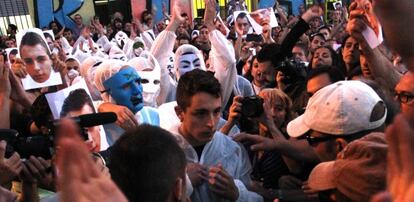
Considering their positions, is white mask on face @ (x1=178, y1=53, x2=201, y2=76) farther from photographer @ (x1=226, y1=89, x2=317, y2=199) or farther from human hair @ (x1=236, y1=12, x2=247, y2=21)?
human hair @ (x1=236, y1=12, x2=247, y2=21)

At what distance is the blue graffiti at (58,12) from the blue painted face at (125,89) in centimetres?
1261

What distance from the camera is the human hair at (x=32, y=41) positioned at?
497cm

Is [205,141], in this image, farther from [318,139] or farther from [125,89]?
[125,89]

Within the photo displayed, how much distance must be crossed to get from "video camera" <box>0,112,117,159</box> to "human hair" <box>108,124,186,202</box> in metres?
0.47

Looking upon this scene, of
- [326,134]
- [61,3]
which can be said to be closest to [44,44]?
[326,134]

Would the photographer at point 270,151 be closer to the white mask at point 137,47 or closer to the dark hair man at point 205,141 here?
the dark hair man at point 205,141

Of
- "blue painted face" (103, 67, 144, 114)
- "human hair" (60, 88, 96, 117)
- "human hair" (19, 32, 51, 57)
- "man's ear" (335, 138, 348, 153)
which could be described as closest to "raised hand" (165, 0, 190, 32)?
"human hair" (19, 32, 51, 57)

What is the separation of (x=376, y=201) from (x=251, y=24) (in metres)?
7.47

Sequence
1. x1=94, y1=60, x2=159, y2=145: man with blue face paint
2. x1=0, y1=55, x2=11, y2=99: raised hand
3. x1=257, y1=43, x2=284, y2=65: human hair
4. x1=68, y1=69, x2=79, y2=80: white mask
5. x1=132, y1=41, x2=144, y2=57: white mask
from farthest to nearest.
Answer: x1=132, y1=41, x2=144, y2=57: white mask
x1=68, y1=69, x2=79, y2=80: white mask
x1=257, y1=43, x2=284, y2=65: human hair
x1=94, y1=60, x2=159, y2=145: man with blue face paint
x1=0, y1=55, x2=11, y2=99: raised hand

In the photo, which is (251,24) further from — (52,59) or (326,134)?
(326,134)

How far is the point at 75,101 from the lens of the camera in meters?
3.08

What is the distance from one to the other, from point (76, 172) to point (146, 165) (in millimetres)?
695

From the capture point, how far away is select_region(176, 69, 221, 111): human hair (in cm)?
296

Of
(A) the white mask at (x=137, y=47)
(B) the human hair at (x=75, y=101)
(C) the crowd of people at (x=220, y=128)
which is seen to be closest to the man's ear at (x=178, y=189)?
(C) the crowd of people at (x=220, y=128)
